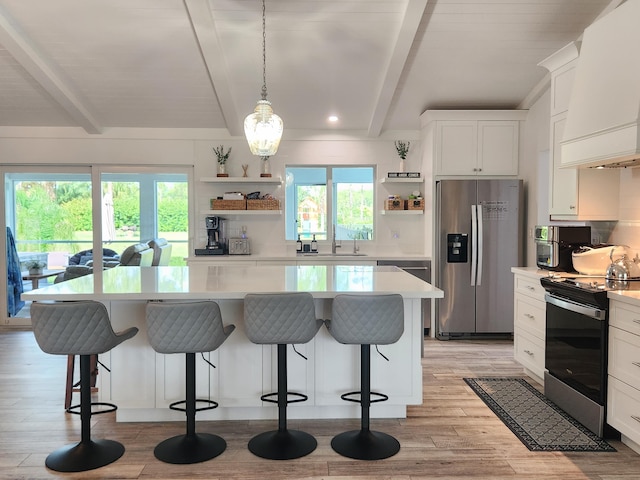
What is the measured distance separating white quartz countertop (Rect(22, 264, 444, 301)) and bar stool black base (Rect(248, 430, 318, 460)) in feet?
2.81

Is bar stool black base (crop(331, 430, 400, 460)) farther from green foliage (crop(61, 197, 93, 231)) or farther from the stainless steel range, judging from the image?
green foliage (crop(61, 197, 93, 231))

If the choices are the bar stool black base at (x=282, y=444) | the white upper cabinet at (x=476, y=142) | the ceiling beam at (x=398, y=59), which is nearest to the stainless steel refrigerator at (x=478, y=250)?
the white upper cabinet at (x=476, y=142)

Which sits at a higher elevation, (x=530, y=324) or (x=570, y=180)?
(x=570, y=180)

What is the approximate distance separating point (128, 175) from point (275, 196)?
5.95 ft

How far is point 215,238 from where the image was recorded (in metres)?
5.96

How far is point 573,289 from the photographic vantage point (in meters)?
3.09

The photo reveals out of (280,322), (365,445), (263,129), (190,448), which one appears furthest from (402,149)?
(190,448)

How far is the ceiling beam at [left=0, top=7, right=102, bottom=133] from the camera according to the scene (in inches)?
160

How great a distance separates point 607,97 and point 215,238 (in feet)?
14.1

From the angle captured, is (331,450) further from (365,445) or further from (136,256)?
(136,256)

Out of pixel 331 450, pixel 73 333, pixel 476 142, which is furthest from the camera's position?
pixel 476 142

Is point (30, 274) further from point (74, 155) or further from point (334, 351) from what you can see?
point (334, 351)

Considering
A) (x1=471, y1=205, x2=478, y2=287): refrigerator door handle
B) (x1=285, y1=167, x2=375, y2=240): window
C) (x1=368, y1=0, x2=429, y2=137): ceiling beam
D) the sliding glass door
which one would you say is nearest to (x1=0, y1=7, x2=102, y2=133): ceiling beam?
the sliding glass door

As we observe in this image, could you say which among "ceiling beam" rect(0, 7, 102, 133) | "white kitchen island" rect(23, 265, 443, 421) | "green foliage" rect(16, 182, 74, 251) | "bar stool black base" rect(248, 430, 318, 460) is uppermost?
"ceiling beam" rect(0, 7, 102, 133)
